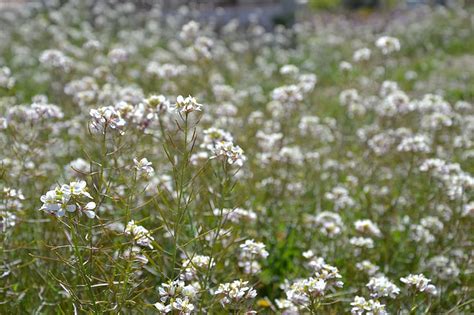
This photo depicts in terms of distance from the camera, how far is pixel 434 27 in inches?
460

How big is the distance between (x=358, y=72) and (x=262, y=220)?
5.19 meters

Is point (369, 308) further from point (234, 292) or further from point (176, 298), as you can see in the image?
point (176, 298)

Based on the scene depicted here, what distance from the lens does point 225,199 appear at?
9.39 feet

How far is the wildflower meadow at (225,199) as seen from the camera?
2.35 m

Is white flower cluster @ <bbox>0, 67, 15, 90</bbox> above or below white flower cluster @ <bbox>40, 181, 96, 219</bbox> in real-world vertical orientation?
above

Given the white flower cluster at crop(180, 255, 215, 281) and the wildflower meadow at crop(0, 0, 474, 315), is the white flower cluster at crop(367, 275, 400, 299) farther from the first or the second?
the white flower cluster at crop(180, 255, 215, 281)

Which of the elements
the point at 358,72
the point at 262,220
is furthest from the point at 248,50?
the point at 262,220

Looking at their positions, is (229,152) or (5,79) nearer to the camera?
(229,152)

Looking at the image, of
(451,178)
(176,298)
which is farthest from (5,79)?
(451,178)

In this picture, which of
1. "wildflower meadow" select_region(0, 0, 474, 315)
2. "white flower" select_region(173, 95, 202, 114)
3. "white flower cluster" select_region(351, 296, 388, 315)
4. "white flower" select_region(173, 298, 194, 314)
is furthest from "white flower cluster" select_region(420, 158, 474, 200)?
"white flower" select_region(173, 298, 194, 314)

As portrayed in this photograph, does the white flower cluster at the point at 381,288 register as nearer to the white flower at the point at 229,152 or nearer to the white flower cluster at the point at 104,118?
the white flower at the point at 229,152

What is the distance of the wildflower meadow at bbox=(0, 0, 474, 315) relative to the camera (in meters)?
2.35

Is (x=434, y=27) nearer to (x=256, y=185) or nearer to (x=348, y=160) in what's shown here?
(x=348, y=160)

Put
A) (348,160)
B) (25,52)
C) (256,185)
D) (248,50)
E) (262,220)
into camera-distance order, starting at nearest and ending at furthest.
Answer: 1. (262,220)
2. (256,185)
3. (348,160)
4. (25,52)
5. (248,50)
